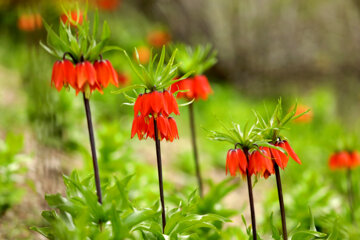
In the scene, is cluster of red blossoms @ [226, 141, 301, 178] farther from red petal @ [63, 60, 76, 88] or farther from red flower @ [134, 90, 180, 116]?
red petal @ [63, 60, 76, 88]

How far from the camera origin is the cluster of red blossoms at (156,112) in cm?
177

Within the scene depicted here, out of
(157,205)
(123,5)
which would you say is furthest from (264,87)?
(157,205)

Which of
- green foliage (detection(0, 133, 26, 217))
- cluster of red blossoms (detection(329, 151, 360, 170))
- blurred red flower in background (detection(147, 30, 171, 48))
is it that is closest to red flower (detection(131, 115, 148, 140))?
green foliage (detection(0, 133, 26, 217))

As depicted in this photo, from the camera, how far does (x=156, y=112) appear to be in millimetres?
1777

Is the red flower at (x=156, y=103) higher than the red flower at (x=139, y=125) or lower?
higher

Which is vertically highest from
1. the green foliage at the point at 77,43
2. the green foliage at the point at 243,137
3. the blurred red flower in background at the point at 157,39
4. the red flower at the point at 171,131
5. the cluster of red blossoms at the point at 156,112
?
the blurred red flower in background at the point at 157,39

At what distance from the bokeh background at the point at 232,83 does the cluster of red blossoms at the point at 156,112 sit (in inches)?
59.9

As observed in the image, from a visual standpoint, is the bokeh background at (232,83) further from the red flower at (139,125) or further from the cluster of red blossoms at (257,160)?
the cluster of red blossoms at (257,160)

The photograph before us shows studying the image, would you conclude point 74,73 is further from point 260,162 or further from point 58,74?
point 260,162

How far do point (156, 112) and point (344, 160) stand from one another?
197 centimetres

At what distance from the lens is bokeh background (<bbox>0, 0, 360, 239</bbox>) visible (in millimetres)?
4180

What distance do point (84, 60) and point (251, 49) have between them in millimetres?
6430

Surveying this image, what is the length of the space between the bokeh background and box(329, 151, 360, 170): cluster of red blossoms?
133 mm

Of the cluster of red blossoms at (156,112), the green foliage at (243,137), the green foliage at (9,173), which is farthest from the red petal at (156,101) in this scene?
the green foliage at (9,173)
